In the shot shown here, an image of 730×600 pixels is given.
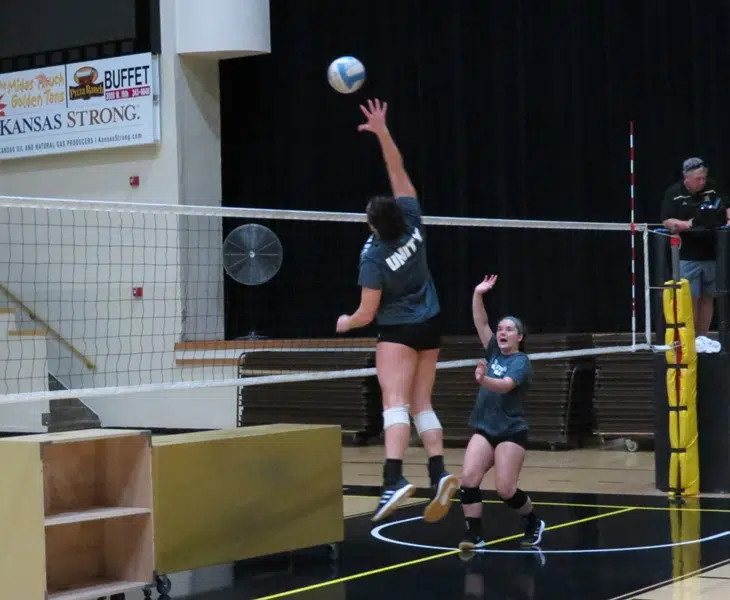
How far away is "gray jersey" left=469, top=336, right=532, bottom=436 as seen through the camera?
7.93m

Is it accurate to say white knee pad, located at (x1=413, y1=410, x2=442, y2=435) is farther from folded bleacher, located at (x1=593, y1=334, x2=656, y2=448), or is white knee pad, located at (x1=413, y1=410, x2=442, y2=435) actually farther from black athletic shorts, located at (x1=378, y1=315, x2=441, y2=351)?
folded bleacher, located at (x1=593, y1=334, x2=656, y2=448)

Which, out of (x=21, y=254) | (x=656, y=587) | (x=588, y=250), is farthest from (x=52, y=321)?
(x=656, y=587)

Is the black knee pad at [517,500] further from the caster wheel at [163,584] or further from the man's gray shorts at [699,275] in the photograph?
the man's gray shorts at [699,275]

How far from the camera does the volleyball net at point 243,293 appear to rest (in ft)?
48.7

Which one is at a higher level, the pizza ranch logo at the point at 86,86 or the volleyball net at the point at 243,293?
the pizza ranch logo at the point at 86,86

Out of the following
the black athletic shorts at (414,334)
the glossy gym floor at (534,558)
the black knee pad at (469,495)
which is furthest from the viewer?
the black knee pad at (469,495)

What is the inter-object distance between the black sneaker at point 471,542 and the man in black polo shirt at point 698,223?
346 cm

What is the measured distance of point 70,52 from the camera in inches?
706

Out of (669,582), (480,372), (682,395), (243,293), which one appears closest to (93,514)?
(480,372)

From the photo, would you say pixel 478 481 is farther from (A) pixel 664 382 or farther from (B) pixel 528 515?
(A) pixel 664 382

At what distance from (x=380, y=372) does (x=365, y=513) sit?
9.36 ft

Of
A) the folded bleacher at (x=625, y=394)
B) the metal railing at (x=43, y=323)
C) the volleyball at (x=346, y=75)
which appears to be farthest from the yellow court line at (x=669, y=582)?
the metal railing at (x=43, y=323)

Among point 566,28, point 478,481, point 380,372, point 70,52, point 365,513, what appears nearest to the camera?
point 380,372

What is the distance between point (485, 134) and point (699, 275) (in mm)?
4951
